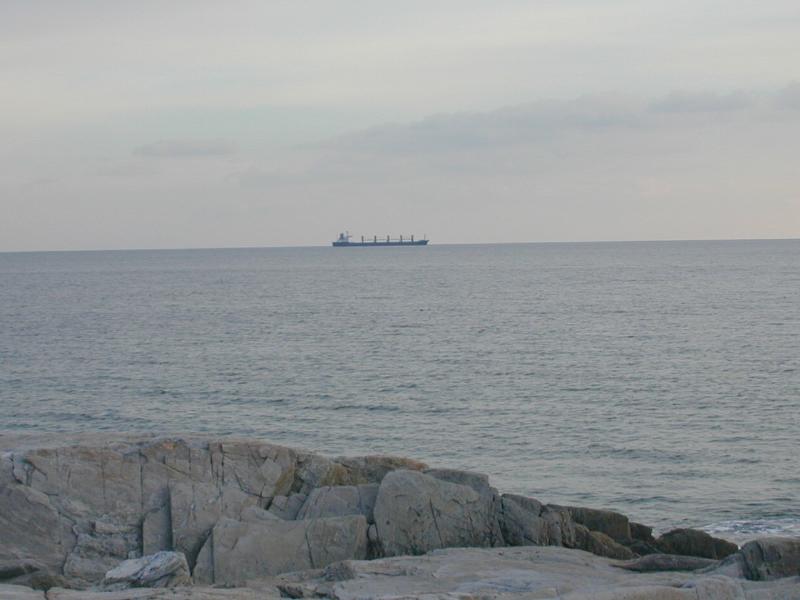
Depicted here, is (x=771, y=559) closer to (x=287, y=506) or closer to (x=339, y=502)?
(x=339, y=502)

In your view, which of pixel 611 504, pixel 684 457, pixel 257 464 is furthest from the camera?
pixel 684 457

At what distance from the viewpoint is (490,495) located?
2259cm

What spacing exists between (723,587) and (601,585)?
220 centimetres

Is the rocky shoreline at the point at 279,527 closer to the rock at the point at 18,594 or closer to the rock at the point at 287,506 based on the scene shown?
the rock at the point at 287,506

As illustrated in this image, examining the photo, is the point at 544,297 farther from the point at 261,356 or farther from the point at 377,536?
the point at 377,536

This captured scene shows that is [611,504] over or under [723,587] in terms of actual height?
under

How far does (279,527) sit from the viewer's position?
850 inches

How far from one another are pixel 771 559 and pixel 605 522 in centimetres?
587

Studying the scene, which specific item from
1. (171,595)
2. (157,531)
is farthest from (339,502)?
(171,595)

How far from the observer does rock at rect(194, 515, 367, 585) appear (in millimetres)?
20812

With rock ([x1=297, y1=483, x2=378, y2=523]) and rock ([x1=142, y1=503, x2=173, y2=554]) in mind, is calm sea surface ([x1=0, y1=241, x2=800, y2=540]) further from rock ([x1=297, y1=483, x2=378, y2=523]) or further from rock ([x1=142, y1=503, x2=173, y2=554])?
rock ([x1=142, y1=503, x2=173, y2=554])

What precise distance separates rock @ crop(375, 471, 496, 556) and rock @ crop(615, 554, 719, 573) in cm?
354

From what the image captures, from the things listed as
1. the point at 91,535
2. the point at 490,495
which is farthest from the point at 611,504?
the point at 91,535

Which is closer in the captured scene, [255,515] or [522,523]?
[255,515]
